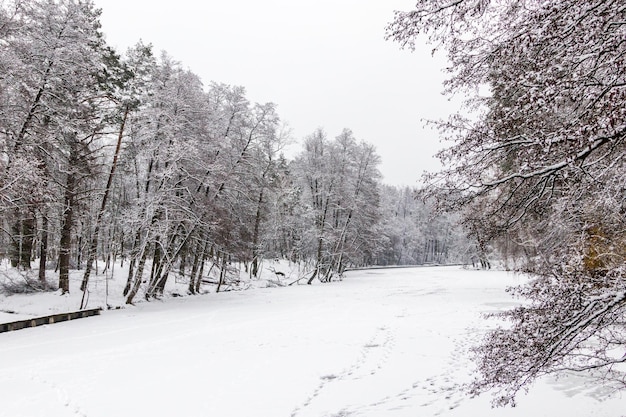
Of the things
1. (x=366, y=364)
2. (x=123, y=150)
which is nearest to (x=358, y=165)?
(x=123, y=150)

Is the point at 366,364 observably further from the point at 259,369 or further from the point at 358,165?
the point at 358,165

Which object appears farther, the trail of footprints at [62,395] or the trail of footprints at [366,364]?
the trail of footprints at [366,364]

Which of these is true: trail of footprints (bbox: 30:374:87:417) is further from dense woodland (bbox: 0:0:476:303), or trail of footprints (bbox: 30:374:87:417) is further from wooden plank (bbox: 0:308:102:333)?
wooden plank (bbox: 0:308:102:333)

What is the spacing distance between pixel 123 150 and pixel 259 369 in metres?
17.5

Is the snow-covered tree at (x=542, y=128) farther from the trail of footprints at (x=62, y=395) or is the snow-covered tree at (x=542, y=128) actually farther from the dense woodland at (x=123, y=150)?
the trail of footprints at (x=62, y=395)

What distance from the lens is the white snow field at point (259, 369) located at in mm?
6191

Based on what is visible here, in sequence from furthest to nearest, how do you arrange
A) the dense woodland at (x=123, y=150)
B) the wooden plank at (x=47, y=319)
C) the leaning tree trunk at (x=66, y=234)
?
the leaning tree trunk at (x=66, y=234)
the wooden plank at (x=47, y=319)
the dense woodland at (x=123, y=150)

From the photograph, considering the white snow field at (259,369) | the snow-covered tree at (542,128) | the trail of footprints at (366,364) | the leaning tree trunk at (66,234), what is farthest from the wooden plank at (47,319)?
the snow-covered tree at (542,128)

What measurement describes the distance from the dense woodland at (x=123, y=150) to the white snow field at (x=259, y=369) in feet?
9.50

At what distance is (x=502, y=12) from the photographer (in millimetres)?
4203

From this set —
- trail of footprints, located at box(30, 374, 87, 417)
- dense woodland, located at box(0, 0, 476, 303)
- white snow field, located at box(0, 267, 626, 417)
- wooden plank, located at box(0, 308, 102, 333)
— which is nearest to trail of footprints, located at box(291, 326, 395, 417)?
white snow field, located at box(0, 267, 626, 417)

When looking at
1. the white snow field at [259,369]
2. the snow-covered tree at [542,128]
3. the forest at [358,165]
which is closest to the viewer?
the snow-covered tree at [542,128]

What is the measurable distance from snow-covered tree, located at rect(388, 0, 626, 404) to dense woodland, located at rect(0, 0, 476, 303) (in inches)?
41.7

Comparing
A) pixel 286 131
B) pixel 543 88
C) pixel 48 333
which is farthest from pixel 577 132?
pixel 286 131
